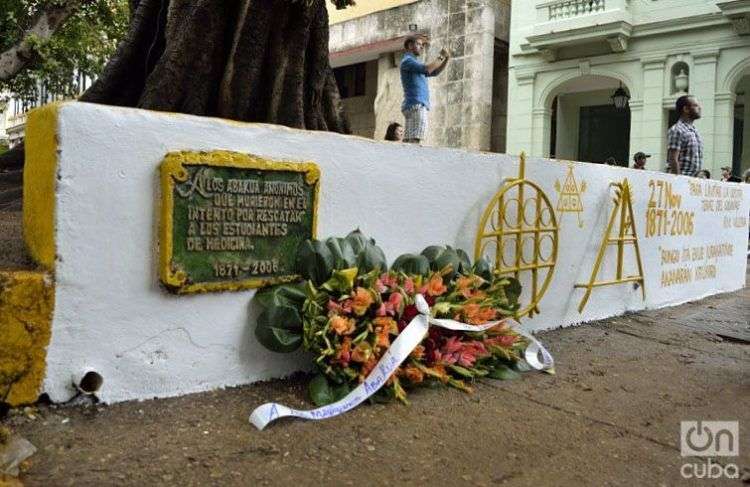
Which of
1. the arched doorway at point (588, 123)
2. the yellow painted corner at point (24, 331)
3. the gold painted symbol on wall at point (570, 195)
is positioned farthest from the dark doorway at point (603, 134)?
the yellow painted corner at point (24, 331)

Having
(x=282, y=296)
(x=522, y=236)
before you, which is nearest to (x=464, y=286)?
(x=282, y=296)

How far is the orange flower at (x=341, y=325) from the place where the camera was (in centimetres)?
294

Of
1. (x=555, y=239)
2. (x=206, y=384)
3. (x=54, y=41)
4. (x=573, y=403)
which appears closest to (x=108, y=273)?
(x=206, y=384)

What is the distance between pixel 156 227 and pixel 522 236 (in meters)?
2.50

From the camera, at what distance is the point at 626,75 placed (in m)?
15.0

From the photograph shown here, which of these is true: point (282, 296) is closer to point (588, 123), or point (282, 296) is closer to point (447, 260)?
point (447, 260)

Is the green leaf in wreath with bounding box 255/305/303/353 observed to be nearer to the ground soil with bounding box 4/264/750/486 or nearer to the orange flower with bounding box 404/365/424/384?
the ground soil with bounding box 4/264/750/486

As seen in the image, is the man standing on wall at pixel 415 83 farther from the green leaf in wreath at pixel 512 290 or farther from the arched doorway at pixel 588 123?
the arched doorway at pixel 588 123

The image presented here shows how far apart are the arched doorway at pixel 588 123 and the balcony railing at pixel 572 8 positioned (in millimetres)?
1611

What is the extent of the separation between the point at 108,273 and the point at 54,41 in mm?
12160

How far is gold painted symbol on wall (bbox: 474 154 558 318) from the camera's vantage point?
4234 millimetres

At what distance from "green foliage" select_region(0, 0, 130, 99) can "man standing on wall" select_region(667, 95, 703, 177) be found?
10.8 metres

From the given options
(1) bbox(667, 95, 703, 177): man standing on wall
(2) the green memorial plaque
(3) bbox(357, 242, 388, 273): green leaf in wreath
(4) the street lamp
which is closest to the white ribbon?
(3) bbox(357, 242, 388, 273): green leaf in wreath

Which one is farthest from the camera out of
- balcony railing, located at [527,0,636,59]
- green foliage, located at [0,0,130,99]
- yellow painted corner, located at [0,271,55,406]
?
balcony railing, located at [527,0,636,59]
